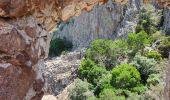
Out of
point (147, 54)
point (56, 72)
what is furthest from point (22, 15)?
point (56, 72)

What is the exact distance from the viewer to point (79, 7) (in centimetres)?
770

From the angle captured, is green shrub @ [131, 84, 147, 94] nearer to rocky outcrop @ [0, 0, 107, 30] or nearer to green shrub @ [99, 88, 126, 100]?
green shrub @ [99, 88, 126, 100]

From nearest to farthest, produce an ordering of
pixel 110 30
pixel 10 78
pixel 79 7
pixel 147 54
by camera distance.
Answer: pixel 10 78 < pixel 79 7 < pixel 147 54 < pixel 110 30

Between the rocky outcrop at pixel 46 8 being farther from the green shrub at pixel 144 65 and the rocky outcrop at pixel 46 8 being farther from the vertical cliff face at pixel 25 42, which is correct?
the green shrub at pixel 144 65

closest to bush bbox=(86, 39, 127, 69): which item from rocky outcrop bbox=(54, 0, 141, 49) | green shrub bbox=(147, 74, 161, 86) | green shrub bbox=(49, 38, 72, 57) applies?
rocky outcrop bbox=(54, 0, 141, 49)

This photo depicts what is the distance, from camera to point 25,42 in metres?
6.63

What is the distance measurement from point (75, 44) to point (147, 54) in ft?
44.8

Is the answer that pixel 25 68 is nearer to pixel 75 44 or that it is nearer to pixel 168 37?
pixel 168 37

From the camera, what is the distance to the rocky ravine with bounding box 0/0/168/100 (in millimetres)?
6348

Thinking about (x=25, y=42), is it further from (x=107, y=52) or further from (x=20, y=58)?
(x=107, y=52)

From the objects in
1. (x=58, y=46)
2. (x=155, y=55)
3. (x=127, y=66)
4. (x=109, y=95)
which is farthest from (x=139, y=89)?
(x=58, y=46)

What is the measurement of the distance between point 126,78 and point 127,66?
1851mm

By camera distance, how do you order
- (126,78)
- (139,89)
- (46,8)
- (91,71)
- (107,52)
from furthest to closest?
(107,52) < (91,71) < (126,78) < (139,89) < (46,8)

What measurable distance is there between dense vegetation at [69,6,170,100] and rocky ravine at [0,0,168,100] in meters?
20.7
